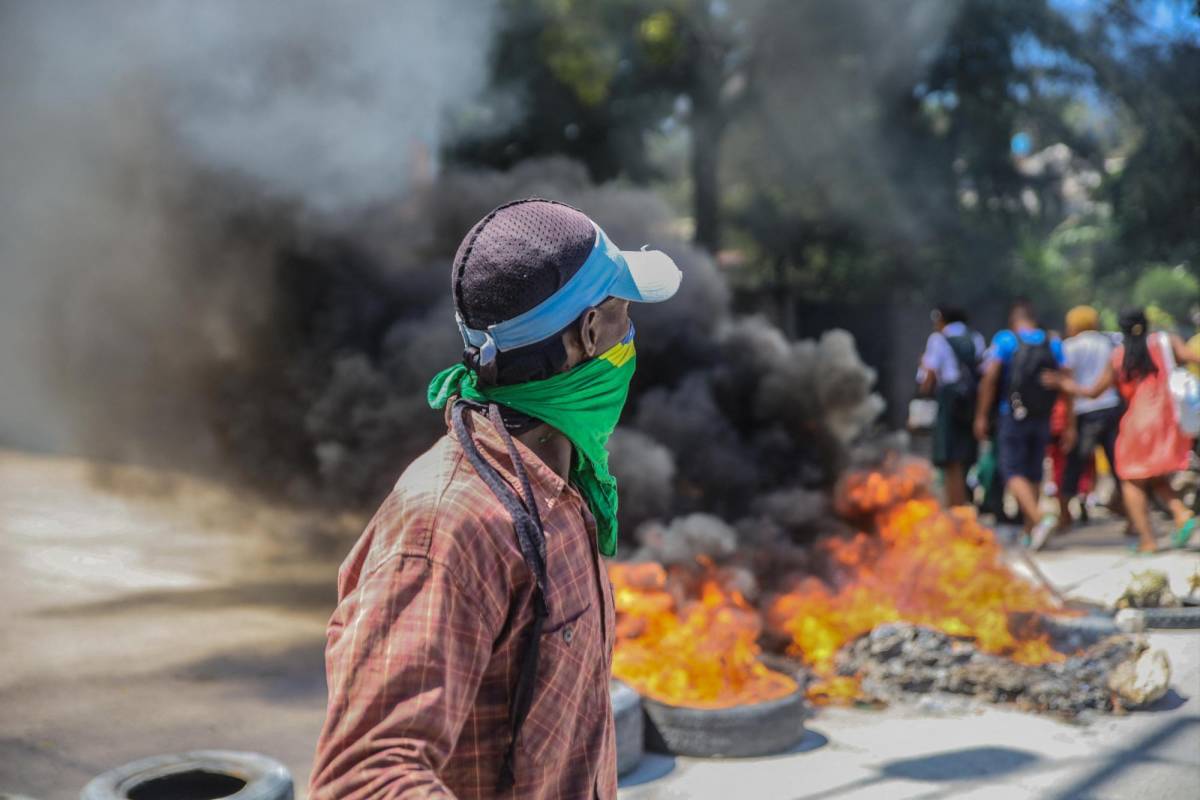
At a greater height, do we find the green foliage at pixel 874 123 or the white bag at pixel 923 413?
the green foliage at pixel 874 123

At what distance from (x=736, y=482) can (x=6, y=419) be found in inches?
325

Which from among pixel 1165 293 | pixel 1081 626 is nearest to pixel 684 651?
pixel 1081 626

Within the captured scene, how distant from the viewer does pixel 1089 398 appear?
8.74m

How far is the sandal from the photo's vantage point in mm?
8023

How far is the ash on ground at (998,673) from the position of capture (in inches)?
212

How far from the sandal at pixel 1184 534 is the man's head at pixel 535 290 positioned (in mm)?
7744

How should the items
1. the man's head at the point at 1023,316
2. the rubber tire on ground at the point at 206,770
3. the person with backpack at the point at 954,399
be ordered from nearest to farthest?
the rubber tire on ground at the point at 206,770
the man's head at the point at 1023,316
the person with backpack at the point at 954,399

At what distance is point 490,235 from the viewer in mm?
1440

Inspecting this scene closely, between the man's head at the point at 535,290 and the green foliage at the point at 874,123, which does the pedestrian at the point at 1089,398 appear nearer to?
the green foliage at the point at 874,123

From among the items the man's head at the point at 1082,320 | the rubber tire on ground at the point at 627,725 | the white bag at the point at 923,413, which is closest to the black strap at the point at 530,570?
the rubber tire on ground at the point at 627,725

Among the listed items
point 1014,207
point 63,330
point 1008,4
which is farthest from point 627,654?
point 1014,207

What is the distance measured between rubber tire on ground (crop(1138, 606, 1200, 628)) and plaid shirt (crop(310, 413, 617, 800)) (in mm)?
5749

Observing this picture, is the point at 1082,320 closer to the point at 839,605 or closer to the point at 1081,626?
the point at 1081,626

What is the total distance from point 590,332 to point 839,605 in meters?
5.23
